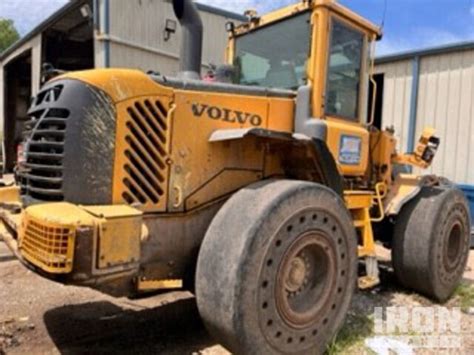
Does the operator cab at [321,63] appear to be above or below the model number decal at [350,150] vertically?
above

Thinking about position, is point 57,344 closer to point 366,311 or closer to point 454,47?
point 366,311

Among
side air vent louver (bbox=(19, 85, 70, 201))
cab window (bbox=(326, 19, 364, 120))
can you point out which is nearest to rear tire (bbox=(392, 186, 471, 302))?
cab window (bbox=(326, 19, 364, 120))

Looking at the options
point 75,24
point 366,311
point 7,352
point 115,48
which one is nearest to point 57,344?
point 7,352

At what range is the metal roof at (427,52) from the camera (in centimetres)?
951

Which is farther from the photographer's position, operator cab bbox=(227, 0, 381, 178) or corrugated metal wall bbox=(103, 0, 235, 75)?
corrugated metal wall bbox=(103, 0, 235, 75)

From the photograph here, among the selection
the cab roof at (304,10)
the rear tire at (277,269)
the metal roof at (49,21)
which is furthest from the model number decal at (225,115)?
the metal roof at (49,21)

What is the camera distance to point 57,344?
3709 mm

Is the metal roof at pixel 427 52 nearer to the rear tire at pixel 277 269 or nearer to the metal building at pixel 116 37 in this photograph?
the metal building at pixel 116 37

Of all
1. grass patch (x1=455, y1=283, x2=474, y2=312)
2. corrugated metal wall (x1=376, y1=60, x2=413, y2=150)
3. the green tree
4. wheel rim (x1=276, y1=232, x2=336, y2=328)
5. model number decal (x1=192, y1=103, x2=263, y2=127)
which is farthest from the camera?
the green tree

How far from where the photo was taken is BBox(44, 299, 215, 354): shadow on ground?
12.1 feet

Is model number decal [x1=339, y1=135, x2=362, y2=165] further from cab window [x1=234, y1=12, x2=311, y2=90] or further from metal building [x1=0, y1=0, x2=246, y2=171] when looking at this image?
metal building [x1=0, y1=0, x2=246, y2=171]

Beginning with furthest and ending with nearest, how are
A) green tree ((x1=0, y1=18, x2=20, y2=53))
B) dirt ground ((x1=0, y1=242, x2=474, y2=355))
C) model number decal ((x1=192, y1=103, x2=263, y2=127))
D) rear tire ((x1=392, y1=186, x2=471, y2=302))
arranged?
green tree ((x1=0, y1=18, x2=20, y2=53)), rear tire ((x1=392, y1=186, x2=471, y2=302)), dirt ground ((x1=0, y1=242, x2=474, y2=355)), model number decal ((x1=192, y1=103, x2=263, y2=127))

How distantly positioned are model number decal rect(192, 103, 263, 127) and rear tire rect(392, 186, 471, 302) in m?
2.05
